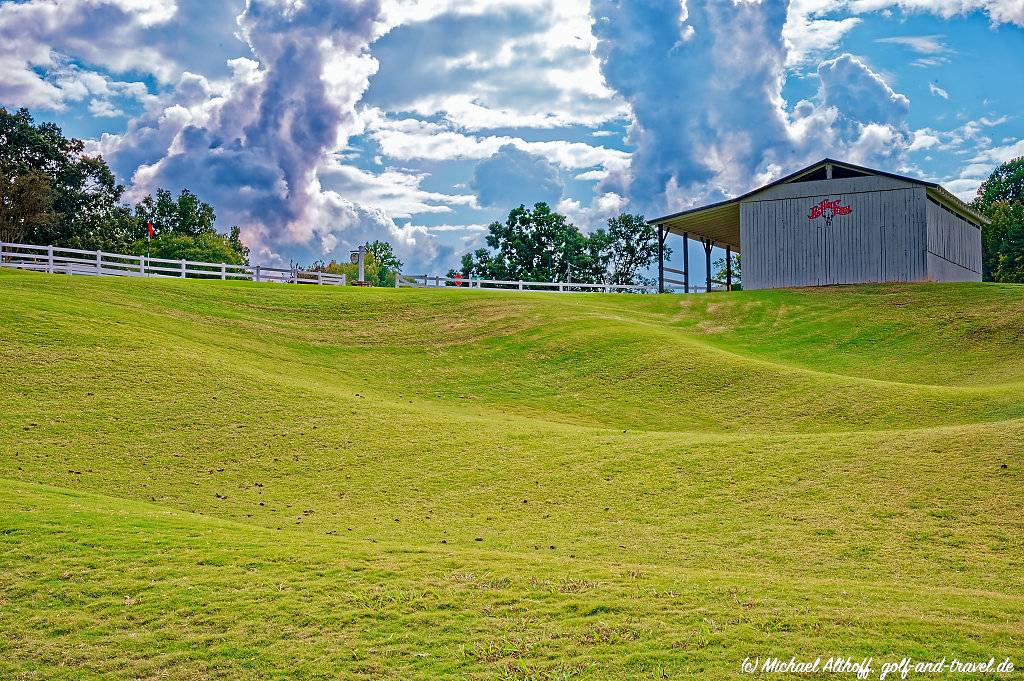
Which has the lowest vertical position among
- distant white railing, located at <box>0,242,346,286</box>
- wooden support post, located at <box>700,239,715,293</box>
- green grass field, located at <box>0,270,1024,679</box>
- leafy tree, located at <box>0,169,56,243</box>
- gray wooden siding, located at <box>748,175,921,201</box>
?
green grass field, located at <box>0,270,1024,679</box>

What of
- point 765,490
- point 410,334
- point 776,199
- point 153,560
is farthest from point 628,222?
point 153,560

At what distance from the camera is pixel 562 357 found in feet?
111

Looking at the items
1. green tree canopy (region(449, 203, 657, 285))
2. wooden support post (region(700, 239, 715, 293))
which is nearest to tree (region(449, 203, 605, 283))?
green tree canopy (region(449, 203, 657, 285))

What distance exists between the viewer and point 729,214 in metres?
53.3

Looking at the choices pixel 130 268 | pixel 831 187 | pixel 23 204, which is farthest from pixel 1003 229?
pixel 23 204

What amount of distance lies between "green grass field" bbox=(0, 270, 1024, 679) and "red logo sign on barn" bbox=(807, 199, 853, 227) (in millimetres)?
10338

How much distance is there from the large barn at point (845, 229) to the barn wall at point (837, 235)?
49 mm

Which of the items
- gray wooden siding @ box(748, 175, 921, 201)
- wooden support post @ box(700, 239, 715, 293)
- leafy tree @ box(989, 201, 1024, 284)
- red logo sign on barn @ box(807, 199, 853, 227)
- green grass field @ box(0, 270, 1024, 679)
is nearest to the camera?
green grass field @ box(0, 270, 1024, 679)

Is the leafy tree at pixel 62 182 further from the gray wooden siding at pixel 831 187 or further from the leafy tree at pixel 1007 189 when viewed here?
the leafy tree at pixel 1007 189

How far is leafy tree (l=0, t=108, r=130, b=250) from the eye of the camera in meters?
85.4

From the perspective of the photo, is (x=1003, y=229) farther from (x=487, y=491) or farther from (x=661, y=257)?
(x=487, y=491)

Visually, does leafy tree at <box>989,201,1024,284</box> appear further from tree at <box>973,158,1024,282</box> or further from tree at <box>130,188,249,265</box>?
tree at <box>130,188,249,265</box>

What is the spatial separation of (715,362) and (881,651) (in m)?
22.1

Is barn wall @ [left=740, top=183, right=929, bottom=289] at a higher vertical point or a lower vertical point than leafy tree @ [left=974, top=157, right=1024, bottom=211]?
lower
